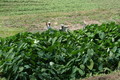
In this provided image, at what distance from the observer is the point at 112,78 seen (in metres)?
5.99

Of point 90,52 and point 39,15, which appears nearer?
point 90,52

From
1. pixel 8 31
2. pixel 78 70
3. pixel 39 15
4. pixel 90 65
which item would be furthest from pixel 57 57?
pixel 39 15

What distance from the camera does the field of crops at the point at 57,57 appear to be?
6.62 meters

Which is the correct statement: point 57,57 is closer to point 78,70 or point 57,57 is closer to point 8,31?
point 78,70

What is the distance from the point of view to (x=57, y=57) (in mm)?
7188

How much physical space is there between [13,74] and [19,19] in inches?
742

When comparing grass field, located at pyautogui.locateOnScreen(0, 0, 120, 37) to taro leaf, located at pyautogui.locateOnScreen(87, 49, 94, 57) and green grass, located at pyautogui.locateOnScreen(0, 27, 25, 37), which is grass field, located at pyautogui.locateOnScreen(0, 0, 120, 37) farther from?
taro leaf, located at pyautogui.locateOnScreen(87, 49, 94, 57)

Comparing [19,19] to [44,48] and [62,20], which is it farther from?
[44,48]

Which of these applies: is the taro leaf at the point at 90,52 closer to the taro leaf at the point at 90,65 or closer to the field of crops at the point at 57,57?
the field of crops at the point at 57,57

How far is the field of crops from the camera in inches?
261

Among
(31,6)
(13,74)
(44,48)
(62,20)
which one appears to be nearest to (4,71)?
(13,74)

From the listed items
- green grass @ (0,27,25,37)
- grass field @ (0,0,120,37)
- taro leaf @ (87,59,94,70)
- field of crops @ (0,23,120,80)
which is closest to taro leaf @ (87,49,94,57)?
field of crops @ (0,23,120,80)

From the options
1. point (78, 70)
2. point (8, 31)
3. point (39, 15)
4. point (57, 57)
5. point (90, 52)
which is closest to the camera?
point (78, 70)

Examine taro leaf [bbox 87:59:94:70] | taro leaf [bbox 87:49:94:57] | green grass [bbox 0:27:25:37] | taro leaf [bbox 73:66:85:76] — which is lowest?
green grass [bbox 0:27:25:37]
